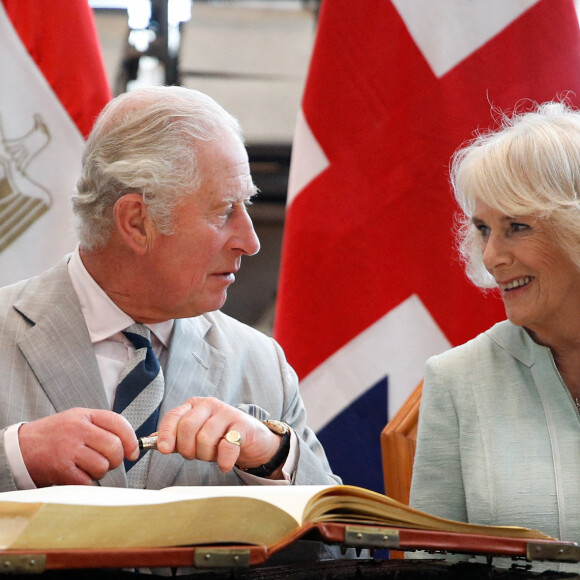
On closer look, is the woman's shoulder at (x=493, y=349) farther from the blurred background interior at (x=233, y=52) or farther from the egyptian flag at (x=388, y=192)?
the blurred background interior at (x=233, y=52)

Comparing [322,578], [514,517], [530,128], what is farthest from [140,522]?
[530,128]

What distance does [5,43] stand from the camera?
2.41m

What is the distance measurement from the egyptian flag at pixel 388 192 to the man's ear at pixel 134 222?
2.22 ft

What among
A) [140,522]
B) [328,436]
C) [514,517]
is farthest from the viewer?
[328,436]

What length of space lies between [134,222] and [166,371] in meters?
0.29

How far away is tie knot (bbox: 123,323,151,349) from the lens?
5.55 feet

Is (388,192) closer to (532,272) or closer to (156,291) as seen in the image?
(532,272)

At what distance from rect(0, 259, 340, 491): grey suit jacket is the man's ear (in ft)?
0.47

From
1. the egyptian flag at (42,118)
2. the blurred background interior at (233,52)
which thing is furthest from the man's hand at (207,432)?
the blurred background interior at (233,52)

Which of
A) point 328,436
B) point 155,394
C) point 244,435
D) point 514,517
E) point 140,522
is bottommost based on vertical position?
point 328,436

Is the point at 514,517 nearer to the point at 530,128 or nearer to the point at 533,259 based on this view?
the point at 533,259

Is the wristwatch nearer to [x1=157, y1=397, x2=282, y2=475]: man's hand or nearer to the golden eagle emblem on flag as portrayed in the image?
[x1=157, y1=397, x2=282, y2=475]: man's hand

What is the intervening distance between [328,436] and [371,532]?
1412 mm

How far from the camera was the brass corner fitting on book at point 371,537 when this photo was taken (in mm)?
875
